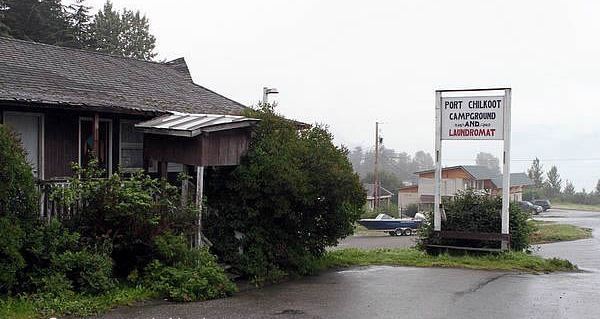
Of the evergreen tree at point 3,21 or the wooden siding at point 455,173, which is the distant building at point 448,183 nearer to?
the wooden siding at point 455,173

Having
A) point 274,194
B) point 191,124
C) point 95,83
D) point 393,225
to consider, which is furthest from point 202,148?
point 393,225

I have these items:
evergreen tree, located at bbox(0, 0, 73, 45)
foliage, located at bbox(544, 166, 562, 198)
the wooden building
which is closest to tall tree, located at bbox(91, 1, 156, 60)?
evergreen tree, located at bbox(0, 0, 73, 45)

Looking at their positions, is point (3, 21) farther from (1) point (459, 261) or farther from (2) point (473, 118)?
(1) point (459, 261)

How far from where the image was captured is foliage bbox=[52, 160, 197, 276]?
→ 1027 cm

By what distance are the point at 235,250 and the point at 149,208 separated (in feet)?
8.32

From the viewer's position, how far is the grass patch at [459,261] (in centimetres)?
1414

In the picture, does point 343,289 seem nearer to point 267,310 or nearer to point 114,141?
point 267,310

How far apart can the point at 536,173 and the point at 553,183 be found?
3330 mm

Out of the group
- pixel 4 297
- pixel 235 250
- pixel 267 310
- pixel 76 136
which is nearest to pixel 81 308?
pixel 4 297

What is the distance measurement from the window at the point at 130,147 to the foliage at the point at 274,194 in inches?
106

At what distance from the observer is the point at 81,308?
8695 mm

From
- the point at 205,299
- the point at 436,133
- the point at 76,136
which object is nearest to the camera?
the point at 205,299

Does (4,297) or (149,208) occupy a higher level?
(149,208)

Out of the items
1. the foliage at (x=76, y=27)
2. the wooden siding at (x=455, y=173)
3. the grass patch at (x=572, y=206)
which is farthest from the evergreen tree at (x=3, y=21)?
the grass patch at (x=572, y=206)
